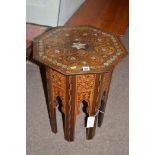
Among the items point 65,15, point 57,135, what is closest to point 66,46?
point 57,135

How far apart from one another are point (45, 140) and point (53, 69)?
2.18ft

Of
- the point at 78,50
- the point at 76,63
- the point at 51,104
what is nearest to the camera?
the point at 76,63

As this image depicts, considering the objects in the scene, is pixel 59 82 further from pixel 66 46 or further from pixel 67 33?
pixel 67 33

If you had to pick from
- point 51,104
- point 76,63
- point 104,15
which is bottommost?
point 51,104

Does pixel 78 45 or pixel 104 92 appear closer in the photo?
pixel 78 45

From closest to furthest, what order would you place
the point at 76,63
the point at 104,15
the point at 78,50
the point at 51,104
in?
the point at 76,63 < the point at 78,50 < the point at 51,104 < the point at 104,15

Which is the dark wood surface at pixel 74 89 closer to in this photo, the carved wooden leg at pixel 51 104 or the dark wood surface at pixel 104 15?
the carved wooden leg at pixel 51 104

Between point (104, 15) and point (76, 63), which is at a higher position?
point (76, 63)

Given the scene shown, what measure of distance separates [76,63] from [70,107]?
0.31 m

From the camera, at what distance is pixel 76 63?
137cm

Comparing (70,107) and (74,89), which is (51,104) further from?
(74,89)

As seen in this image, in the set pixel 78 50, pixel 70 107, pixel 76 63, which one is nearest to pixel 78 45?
pixel 78 50

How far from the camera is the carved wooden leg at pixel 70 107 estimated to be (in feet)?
4.59

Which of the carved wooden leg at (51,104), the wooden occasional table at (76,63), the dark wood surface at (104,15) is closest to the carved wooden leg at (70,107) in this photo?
the wooden occasional table at (76,63)
